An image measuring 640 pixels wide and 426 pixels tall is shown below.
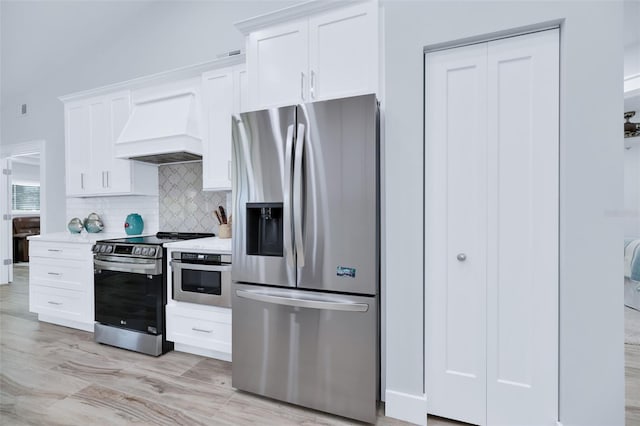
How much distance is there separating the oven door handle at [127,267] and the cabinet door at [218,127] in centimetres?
84

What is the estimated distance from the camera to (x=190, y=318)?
101 inches

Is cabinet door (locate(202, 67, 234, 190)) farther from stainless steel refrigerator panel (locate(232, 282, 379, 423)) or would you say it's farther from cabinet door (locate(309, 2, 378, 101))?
stainless steel refrigerator panel (locate(232, 282, 379, 423))

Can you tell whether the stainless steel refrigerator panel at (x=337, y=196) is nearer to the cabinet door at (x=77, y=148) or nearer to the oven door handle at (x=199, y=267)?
the oven door handle at (x=199, y=267)

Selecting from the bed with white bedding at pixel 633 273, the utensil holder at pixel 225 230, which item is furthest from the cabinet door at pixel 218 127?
the bed with white bedding at pixel 633 273

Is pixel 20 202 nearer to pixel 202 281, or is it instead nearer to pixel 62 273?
pixel 62 273

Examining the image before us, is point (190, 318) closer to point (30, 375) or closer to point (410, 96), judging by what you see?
point (30, 375)

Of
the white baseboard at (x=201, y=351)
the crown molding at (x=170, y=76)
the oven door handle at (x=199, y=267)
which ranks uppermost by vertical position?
the crown molding at (x=170, y=76)

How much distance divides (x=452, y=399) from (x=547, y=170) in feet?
4.50

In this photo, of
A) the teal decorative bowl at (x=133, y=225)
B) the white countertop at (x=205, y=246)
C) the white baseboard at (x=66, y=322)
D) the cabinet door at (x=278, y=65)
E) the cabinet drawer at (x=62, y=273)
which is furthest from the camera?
the teal decorative bowl at (x=133, y=225)

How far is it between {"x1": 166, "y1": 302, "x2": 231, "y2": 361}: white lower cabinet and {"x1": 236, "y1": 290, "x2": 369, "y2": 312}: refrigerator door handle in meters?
0.55

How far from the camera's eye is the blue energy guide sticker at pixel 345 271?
1771mm

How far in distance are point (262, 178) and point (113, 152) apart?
243 centimetres

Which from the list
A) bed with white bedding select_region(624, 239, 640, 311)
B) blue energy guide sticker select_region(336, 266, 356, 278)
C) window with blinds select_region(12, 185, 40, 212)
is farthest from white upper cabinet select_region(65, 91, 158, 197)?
window with blinds select_region(12, 185, 40, 212)

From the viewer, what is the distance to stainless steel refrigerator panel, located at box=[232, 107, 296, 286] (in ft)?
6.21
